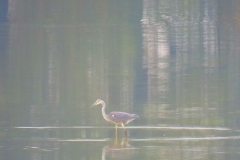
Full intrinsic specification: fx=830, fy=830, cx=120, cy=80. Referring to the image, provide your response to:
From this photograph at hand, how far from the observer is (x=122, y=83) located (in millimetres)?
17438

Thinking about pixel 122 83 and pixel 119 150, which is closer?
pixel 119 150

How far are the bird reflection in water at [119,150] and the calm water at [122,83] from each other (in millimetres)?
14

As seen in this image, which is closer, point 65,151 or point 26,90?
point 65,151

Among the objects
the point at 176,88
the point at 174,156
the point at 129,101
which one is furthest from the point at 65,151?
the point at 176,88

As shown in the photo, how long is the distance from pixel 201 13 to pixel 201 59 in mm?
12524

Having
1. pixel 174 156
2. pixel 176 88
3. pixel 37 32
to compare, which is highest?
pixel 37 32

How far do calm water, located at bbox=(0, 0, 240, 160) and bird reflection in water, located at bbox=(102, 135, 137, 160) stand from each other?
1 cm

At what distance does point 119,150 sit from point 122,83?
6327 mm

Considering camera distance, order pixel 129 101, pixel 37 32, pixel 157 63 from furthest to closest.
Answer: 1. pixel 37 32
2. pixel 157 63
3. pixel 129 101

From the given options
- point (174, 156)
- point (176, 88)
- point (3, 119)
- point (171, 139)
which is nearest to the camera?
point (174, 156)

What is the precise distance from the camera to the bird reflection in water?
1077cm

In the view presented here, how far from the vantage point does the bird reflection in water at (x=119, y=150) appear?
1077 centimetres

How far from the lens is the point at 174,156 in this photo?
10.6 meters

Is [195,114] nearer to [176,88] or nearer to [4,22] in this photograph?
[176,88]
